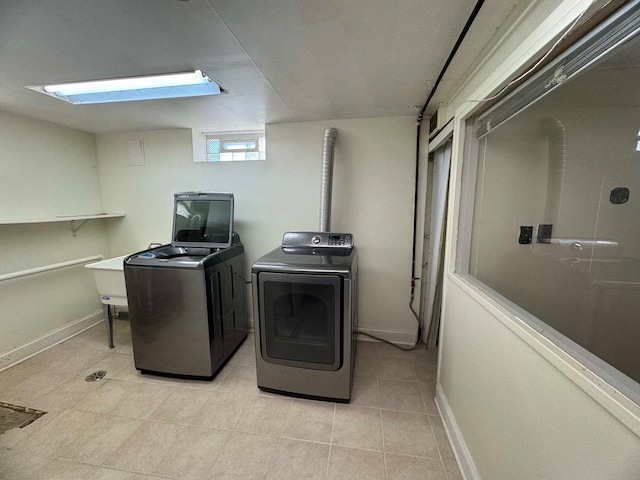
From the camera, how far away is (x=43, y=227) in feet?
7.72

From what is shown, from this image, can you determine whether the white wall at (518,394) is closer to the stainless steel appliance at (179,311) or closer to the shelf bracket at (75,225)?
the stainless steel appliance at (179,311)

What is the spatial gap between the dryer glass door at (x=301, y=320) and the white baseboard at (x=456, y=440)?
2.33 ft

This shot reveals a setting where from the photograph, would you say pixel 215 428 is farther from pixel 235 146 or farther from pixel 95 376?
pixel 235 146

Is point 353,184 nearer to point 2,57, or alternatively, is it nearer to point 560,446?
point 560,446

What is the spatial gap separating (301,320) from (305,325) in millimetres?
45

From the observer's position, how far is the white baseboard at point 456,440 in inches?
46.3

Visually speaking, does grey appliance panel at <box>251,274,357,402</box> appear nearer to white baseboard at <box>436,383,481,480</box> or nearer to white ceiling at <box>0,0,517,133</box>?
white baseboard at <box>436,383,481,480</box>

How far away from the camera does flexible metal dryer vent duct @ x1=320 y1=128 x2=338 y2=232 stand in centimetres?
217

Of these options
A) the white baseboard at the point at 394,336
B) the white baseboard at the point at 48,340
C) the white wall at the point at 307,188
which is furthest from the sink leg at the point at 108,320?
the white baseboard at the point at 394,336

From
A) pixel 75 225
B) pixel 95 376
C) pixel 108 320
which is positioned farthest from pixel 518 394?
pixel 75 225

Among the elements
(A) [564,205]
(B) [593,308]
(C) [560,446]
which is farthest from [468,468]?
(A) [564,205]

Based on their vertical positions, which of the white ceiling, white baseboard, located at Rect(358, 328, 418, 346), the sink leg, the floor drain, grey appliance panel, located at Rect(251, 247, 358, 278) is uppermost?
the white ceiling

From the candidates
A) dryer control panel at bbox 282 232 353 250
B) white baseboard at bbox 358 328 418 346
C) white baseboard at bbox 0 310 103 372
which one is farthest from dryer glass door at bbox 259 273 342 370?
white baseboard at bbox 0 310 103 372

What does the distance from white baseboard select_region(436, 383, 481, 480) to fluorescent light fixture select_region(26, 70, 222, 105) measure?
2557 millimetres
